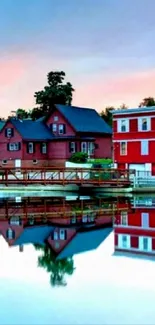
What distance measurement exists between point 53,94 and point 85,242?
253 ft

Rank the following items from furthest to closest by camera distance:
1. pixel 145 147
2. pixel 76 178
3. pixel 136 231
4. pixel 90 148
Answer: pixel 90 148 → pixel 145 147 → pixel 76 178 → pixel 136 231

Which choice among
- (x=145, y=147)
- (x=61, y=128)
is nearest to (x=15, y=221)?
(x=145, y=147)

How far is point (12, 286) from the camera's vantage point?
12.7m

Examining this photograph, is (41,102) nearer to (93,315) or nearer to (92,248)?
(92,248)

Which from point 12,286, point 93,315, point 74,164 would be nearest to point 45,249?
point 12,286

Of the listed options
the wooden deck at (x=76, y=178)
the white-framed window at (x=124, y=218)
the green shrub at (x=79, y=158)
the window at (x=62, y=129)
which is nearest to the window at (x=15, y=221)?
the white-framed window at (x=124, y=218)

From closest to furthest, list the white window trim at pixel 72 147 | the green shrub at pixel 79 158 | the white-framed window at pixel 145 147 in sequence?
the white-framed window at pixel 145 147
the green shrub at pixel 79 158
the white window trim at pixel 72 147

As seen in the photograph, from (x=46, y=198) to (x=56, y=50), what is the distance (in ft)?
43.3

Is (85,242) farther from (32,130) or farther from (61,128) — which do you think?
(32,130)

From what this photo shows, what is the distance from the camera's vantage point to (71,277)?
44.7 ft

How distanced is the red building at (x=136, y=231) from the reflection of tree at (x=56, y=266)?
235 cm

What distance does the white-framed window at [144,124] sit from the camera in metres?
49.4

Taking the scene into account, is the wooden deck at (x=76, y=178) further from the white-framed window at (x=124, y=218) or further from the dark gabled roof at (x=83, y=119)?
the dark gabled roof at (x=83, y=119)

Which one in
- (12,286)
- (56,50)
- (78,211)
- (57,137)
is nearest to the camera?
(12,286)
